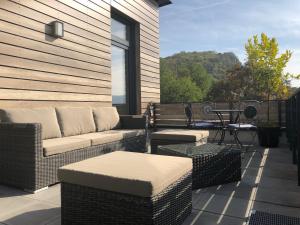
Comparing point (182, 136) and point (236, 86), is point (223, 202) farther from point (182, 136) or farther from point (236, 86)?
point (236, 86)

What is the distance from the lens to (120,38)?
5.77 meters

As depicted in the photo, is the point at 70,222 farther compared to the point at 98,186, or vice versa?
the point at 70,222

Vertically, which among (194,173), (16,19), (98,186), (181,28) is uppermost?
(181,28)

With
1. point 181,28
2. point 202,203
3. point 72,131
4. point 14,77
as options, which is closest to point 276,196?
point 202,203

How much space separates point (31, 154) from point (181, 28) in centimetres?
1395

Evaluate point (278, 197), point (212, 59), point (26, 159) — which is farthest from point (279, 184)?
point (212, 59)

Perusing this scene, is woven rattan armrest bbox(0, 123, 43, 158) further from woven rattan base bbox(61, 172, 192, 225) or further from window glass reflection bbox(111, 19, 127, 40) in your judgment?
window glass reflection bbox(111, 19, 127, 40)

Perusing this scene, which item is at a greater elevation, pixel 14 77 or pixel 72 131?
pixel 14 77

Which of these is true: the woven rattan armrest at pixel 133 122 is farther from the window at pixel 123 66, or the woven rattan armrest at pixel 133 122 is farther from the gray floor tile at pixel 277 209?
the gray floor tile at pixel 277 209

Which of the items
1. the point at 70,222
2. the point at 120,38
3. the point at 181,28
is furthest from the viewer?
the point at 181,28

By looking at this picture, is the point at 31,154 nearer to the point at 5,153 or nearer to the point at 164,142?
the point at 5,153

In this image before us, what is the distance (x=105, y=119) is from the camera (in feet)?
13.8

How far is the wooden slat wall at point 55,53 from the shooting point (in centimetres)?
313

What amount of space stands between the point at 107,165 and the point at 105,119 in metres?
2.59
